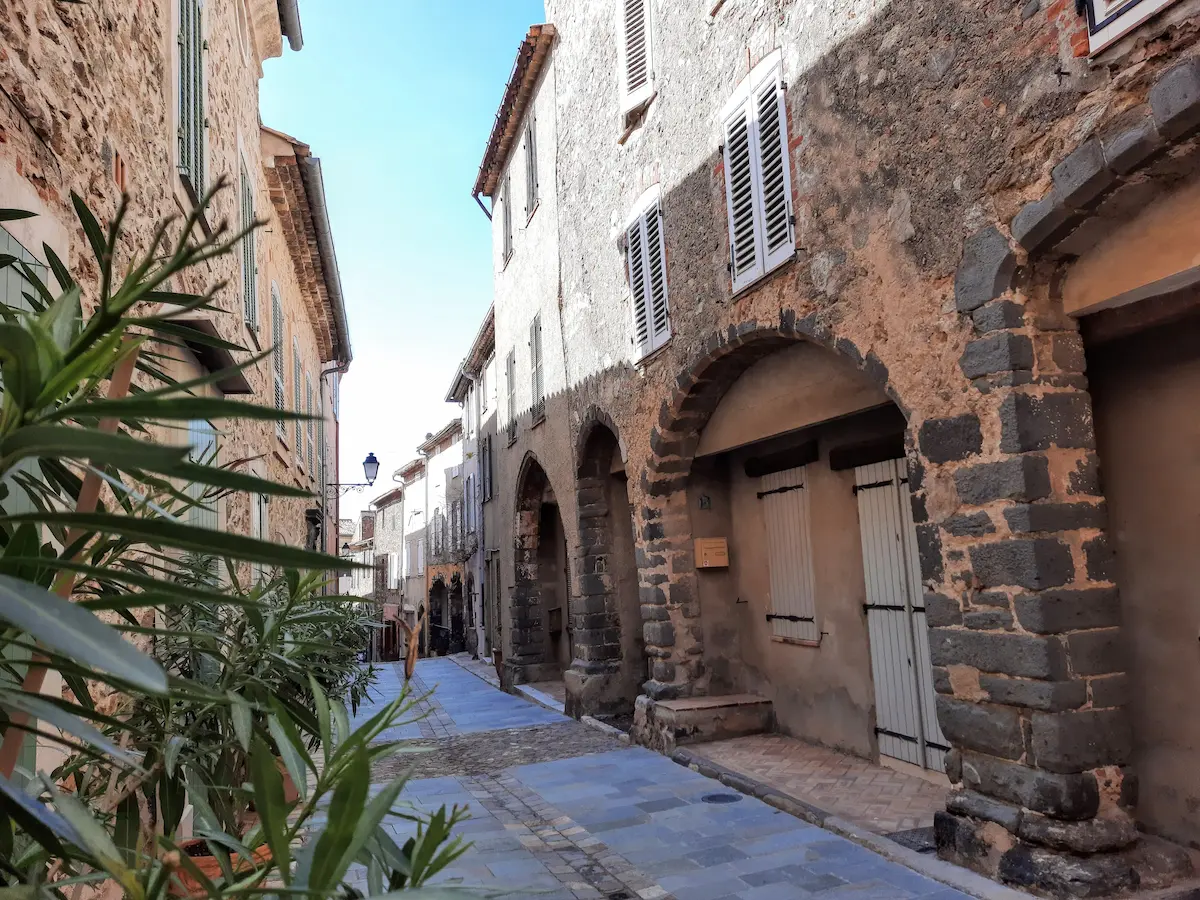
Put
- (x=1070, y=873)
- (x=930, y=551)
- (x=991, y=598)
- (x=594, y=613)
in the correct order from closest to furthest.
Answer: (x=1070, y=873), (x=991, y=598), (x=930, y=551), (x=594, y=613)

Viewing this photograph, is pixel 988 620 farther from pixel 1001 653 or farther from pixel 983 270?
pixel 983 270

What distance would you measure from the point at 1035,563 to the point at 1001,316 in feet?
3.60

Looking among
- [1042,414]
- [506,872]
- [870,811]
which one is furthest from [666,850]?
[1042,414]

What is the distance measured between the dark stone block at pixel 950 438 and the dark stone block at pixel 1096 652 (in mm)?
914

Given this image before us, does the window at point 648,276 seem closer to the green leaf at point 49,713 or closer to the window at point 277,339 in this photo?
the window at point 277,339

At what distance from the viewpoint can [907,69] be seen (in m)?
4.57

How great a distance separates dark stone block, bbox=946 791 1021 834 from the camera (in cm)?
378

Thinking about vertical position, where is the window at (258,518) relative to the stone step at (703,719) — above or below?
above

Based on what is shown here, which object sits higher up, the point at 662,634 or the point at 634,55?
the point at 634,55

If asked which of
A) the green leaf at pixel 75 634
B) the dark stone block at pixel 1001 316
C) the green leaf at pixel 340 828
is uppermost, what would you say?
the dark stone block at pixel 1001 316

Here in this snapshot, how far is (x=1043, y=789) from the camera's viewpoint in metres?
3.65

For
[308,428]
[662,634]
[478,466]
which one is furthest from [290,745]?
[478,466]

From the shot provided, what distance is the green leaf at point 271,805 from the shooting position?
3.21 ft

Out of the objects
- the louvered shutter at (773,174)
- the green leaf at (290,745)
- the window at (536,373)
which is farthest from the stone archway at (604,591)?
the green leaf at (290,745)
